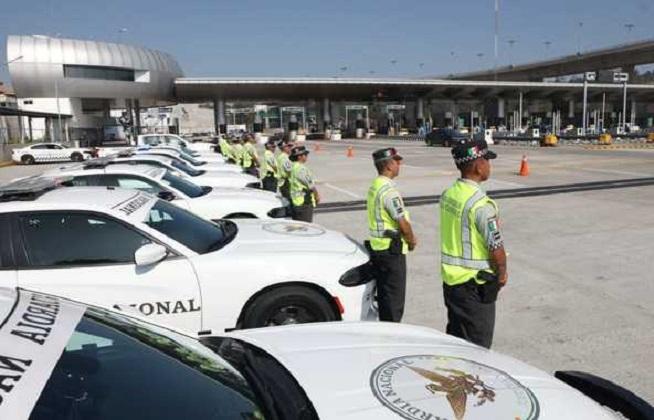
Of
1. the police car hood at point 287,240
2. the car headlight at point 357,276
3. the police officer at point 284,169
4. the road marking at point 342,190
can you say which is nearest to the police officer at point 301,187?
the police officer at point 284,169

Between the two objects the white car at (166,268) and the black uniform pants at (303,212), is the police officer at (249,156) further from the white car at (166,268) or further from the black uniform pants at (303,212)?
the white car at (166,268)

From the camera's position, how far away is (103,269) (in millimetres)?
4371

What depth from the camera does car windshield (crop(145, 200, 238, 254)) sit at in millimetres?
4832

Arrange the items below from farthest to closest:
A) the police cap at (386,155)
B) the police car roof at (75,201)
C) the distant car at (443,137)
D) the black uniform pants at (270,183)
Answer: the distant car at (443,137), the black uniform pants at (270,183), the police cap at (386,155), the police car roof at (75,201)

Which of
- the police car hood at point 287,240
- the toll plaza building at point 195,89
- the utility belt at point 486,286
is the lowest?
the utility belt at point 486,286

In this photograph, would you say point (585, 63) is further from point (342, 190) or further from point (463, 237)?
point (463, 237)

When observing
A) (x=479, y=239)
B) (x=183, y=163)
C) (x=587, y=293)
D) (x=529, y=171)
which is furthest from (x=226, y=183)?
(x=529, y=171)

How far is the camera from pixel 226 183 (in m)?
11.7

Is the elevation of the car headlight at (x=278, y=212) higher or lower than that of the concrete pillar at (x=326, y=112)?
lower

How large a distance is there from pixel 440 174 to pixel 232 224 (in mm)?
16030

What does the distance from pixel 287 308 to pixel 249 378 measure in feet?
7.26

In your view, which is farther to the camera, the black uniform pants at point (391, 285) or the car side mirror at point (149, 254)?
the black uniform pants at point (391, 285)

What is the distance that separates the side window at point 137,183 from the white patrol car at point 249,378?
5830mm

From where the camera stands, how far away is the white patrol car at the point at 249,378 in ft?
6.22
